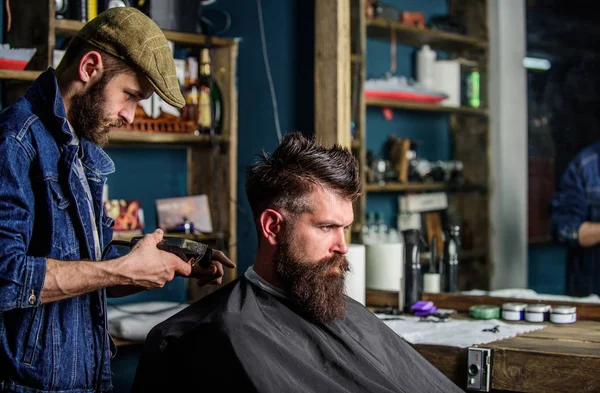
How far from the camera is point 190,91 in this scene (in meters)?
3.87

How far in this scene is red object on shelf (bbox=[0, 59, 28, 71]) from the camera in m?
3.11

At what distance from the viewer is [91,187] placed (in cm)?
226

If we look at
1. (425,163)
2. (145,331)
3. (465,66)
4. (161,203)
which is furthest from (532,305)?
(161,203)

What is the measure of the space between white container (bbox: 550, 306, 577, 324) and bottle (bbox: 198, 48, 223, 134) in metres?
1.78

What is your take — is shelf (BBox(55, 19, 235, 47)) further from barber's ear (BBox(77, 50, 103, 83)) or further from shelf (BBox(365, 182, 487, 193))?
barber's ear (BBox(77, 50, 103, 83))

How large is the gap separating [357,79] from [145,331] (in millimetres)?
1447

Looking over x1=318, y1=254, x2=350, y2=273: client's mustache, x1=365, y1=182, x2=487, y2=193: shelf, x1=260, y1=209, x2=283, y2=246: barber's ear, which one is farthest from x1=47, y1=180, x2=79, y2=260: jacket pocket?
x1=365, y1=182, x2=487, y2=193: shelf

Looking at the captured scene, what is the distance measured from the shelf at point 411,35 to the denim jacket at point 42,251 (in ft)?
6.46

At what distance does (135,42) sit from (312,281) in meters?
0.78

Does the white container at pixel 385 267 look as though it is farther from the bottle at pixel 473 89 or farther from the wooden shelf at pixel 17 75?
the wooden shelf at pixel 17 75

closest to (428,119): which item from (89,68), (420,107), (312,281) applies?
(420,107)

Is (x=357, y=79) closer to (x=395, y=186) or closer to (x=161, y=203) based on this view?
→ (x=395, y=186)

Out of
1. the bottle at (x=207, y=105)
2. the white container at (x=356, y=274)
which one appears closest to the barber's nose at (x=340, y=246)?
the white container at (x=356, y=274)

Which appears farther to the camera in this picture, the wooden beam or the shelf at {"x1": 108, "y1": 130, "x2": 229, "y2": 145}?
the wooden beam
